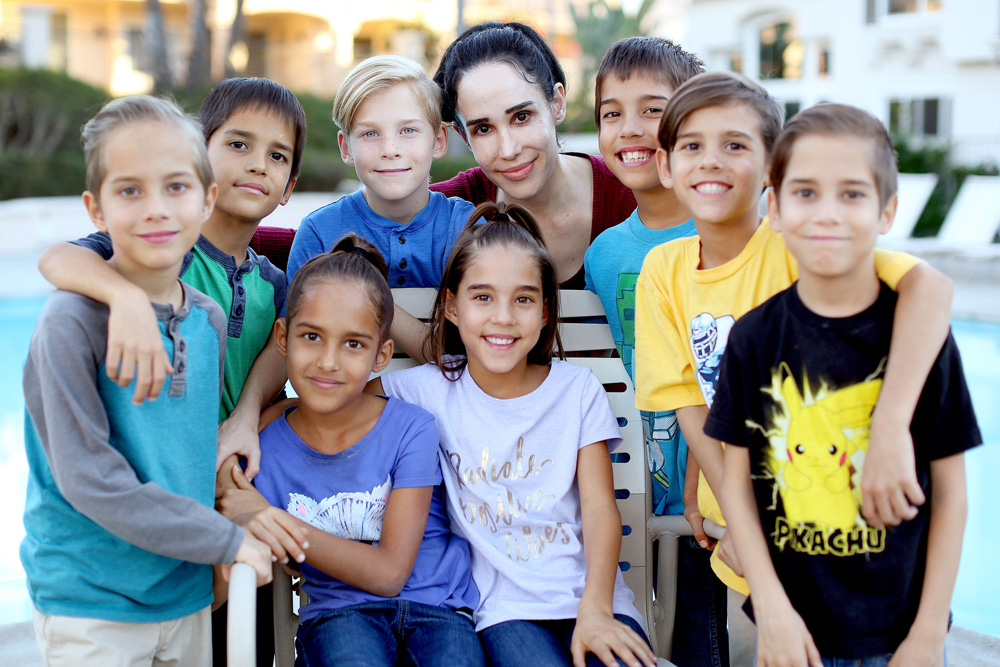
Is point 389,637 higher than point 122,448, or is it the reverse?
point 122,448

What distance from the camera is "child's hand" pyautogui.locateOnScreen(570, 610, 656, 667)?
6.02 ft

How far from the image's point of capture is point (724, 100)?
74.4 inches

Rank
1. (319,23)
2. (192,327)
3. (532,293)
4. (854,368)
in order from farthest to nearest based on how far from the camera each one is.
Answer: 1. (319,23)
2. (532,293)
3. (192,327)
4. (854,368)

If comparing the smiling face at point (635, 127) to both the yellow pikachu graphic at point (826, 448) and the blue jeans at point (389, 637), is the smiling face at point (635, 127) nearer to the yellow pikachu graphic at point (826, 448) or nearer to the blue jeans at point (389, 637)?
the yellow pikachu graphic at point (826, 448)

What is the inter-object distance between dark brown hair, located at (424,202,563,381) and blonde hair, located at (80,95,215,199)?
0.70m

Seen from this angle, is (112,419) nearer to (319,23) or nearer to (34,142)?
(34,142)

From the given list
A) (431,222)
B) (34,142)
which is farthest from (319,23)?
(431,222)

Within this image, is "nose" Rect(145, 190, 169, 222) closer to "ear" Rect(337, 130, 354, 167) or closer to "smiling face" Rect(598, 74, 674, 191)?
"ear" Rect(337, 130, 354, 167)

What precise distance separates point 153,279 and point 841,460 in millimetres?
1382

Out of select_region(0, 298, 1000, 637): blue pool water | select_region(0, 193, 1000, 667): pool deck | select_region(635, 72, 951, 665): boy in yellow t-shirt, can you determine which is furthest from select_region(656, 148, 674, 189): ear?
select_region(0, 193, 1000, 667): pool deck

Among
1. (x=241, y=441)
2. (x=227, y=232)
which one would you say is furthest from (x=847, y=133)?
(x=227, y=232)

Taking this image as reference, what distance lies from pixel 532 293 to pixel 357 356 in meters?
0.47

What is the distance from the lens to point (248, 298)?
90.0 inches

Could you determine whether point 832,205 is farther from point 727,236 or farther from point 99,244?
point 99,244
